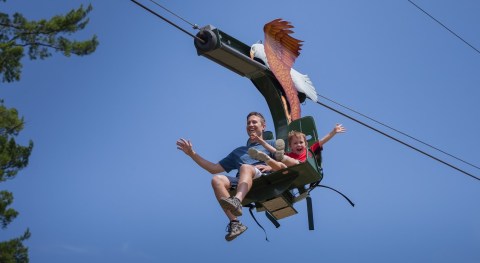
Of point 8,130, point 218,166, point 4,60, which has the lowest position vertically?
point 218,166

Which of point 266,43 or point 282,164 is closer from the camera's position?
point 282,164

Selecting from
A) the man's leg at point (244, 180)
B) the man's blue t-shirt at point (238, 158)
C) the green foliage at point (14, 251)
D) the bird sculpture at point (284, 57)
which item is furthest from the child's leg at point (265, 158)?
the green foliage at point (14, 251)

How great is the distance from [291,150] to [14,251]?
7.21m

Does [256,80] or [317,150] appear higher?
[256,80]

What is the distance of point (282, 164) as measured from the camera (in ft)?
25.9

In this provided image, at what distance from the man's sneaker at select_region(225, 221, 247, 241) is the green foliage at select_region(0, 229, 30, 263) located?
7.37 metres

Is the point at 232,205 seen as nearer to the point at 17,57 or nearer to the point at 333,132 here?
the point at 333,132

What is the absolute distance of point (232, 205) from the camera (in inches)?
292

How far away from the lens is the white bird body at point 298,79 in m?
8.65

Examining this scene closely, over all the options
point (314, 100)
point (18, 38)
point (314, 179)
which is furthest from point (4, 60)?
point (314, 179)

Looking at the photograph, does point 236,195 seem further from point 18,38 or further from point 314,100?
point 18,38

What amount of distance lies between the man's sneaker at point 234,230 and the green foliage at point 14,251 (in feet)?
24.2

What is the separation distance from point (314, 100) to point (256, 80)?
901mm

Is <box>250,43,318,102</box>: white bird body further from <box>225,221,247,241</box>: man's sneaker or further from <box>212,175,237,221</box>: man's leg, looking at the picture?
<box>225,221,247,241</box>: man's sneaker
